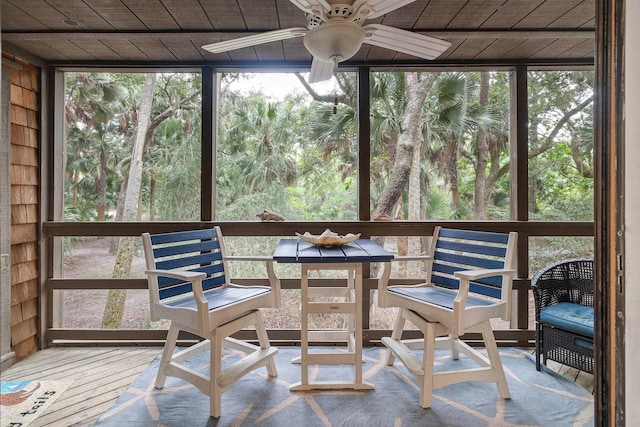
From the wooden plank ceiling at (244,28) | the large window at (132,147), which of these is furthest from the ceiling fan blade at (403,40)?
the large window at (132,147)

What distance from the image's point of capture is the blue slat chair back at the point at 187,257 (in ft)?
6.91

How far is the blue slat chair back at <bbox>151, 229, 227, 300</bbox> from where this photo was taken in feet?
6.91

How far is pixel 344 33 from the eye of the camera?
4.77ft

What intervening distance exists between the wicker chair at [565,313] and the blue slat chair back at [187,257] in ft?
6.90

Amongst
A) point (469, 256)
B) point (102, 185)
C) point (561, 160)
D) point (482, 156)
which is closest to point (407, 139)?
point (482, 156)

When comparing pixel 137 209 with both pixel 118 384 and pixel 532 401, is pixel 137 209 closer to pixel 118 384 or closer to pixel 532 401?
pixel 118 384

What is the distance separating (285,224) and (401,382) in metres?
1.36

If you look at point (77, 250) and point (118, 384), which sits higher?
point (77, 250)

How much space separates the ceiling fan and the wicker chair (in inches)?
65.8

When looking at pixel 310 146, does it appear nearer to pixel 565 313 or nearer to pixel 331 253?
pixel 331 253

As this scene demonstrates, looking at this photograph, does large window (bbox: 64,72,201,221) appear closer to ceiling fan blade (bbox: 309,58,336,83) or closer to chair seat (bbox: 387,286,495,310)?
ceiling fan blade (bbox: 309,58,336,83)

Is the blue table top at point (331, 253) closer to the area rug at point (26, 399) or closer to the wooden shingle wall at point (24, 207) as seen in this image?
the area rug at point (26, 399)

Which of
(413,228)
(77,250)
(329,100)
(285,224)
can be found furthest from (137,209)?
(413,228)

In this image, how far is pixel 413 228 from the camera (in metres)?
2.72
